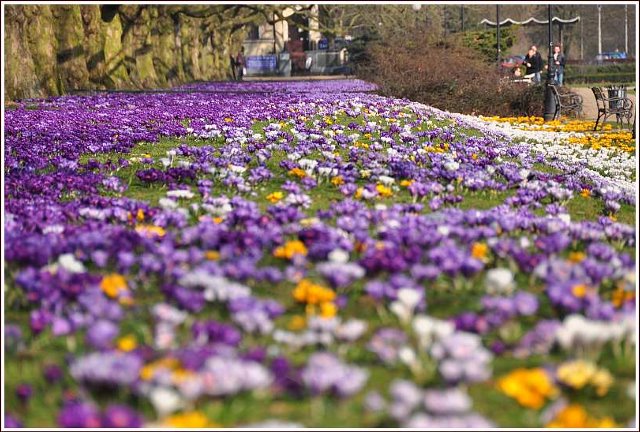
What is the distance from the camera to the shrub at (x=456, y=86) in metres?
28.0

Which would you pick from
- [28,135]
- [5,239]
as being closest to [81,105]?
[28,135]

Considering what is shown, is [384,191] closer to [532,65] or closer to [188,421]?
[188,421]

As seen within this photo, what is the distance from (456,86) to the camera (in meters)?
28.1

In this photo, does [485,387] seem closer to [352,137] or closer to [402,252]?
[402,252]

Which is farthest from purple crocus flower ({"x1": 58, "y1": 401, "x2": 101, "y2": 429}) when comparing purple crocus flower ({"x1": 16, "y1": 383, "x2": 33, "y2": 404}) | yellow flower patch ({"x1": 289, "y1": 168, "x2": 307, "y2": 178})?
yellow flower patch ({"x1": 289, "y1": 168, "x2": 307, "y2": 178})

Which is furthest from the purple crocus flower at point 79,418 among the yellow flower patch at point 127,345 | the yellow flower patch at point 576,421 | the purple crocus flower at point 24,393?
the yellow flower patch at point 576,421

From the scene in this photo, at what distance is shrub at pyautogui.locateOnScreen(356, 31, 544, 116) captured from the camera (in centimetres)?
2802

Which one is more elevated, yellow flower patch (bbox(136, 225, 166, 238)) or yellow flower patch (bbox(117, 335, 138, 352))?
yellow flower patch (bbox(136, 225, 166, 238))

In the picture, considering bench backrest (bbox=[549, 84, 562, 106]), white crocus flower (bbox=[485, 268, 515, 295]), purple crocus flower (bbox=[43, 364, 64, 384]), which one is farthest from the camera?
bench backrest (bbox=[549, 84, 562, 106])

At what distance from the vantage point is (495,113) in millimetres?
28250

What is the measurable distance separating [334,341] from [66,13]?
2908cm

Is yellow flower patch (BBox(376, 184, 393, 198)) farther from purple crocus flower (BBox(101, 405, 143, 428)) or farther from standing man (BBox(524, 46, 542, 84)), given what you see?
standing man (BBox(524, 46, 542, 84))

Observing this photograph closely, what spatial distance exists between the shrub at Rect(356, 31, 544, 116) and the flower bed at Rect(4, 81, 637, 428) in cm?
2054

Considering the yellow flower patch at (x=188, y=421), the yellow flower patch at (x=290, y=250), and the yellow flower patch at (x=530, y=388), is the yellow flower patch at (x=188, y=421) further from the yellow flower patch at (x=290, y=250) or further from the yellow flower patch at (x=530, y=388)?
the yellow flower patch at (x=290, y=250)
